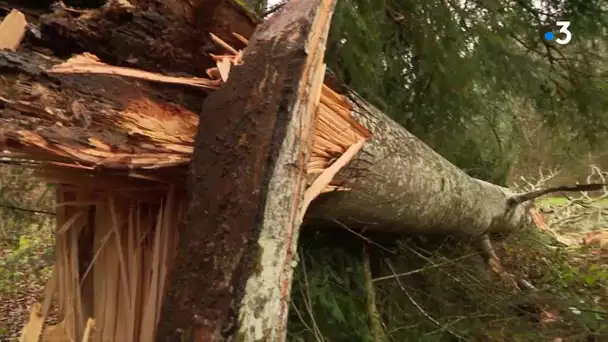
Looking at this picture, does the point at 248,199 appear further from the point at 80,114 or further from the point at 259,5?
the point at 259,5

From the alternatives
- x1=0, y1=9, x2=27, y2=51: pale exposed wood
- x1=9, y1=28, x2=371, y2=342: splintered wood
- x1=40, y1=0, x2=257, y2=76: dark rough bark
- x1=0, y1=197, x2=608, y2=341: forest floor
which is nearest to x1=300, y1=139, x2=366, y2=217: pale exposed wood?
x1=9, y1=28, x2=371, y2=342: splintered wood

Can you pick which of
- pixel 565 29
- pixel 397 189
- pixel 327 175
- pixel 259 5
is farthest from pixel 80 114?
pixel 565 29

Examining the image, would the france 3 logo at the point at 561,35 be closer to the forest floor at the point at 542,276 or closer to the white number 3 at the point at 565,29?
the white number 3 at the point at 565,29

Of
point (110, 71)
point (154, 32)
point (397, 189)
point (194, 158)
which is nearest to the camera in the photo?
point (194, 158)

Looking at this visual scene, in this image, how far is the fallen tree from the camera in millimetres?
990

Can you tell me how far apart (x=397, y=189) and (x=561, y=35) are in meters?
2.08

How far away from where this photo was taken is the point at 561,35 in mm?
3172

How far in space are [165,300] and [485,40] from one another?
262 cm

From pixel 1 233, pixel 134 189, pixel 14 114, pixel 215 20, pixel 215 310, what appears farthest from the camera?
pixel 1 233

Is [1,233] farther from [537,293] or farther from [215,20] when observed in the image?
[537,293]

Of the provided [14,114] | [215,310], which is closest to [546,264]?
[215,310]

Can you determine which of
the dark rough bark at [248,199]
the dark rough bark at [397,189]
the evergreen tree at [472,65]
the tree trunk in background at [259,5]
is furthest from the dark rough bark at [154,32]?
the tree trunk in background at [259,5]

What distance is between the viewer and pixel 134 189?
1.22 metres

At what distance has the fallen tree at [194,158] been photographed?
990mm
